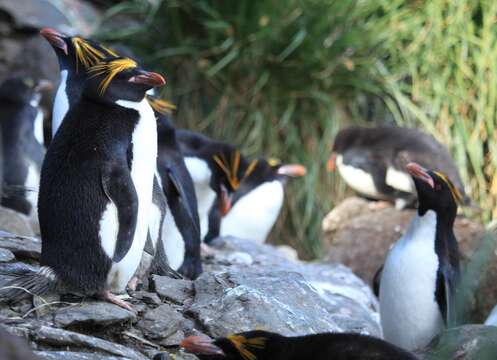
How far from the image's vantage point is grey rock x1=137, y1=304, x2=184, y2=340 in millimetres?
3920

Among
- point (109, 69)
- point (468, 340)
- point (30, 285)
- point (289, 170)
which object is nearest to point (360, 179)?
point (289, 170)

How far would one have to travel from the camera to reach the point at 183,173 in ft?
19.0

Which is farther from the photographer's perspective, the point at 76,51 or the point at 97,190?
the point at 76,51

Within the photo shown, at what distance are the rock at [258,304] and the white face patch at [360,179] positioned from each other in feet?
14.8

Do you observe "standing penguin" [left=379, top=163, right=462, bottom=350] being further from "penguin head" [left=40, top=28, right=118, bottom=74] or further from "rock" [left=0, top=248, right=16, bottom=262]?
"rock" [left=0, top=248, right=16, bottom=262]

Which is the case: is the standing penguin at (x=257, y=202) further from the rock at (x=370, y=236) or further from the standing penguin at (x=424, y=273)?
the standing penguin at (x=424, y=273)

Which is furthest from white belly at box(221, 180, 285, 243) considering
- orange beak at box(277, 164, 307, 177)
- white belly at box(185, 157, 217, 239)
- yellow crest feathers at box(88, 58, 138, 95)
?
yellow crest feathers at box(88, 58, 138, 95)

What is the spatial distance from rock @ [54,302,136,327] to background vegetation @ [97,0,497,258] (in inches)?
245

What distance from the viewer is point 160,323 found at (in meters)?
3.97

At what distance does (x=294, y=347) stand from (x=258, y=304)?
30.7 inches

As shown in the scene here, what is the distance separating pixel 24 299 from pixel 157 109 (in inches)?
79.8

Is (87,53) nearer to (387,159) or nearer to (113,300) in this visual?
(113,300)

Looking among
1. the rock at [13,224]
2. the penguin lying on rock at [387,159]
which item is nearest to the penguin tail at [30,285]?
the rock at [13,224]

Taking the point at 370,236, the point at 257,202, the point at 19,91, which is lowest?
the point at 370,236
